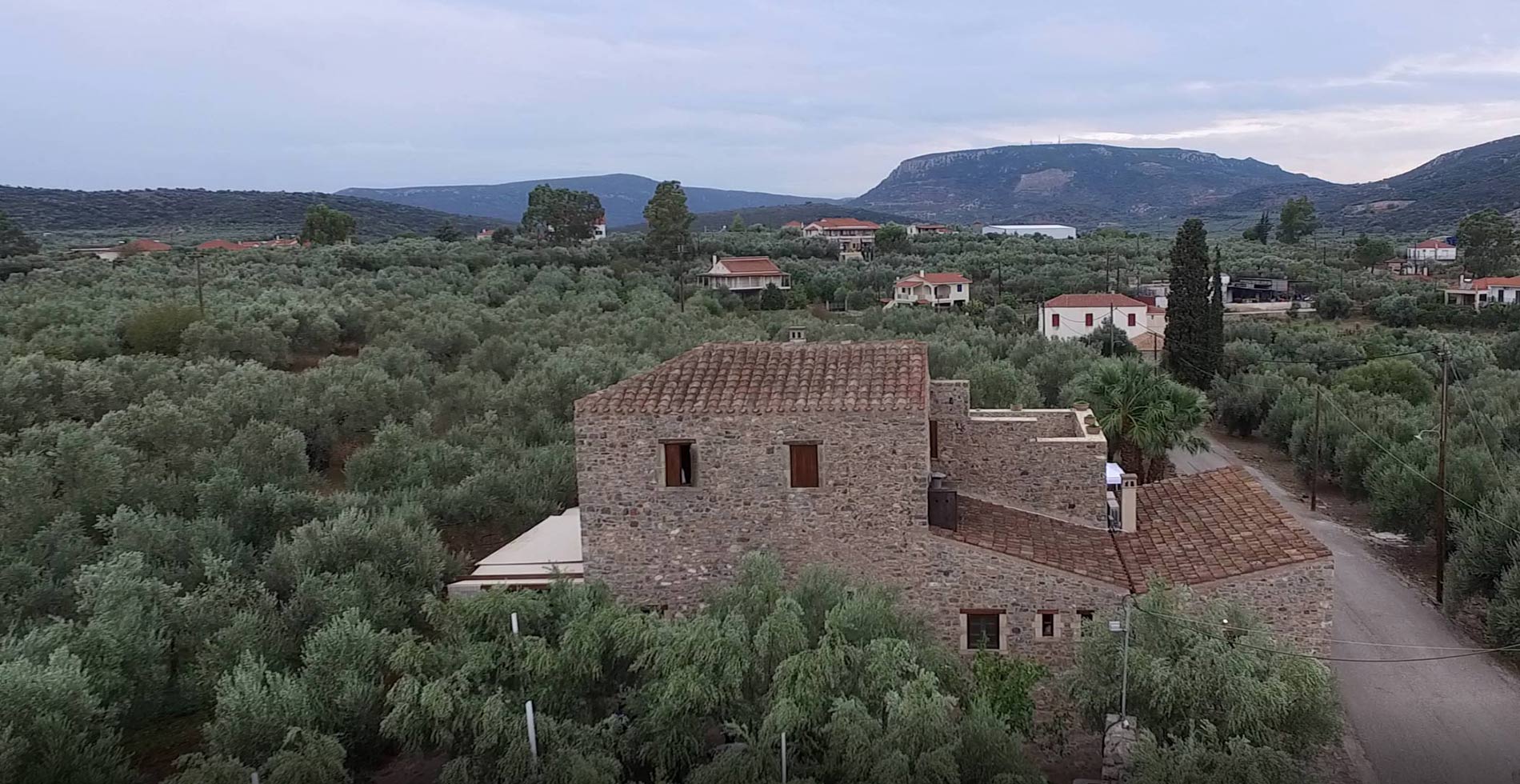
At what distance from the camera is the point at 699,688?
1002 centimetres

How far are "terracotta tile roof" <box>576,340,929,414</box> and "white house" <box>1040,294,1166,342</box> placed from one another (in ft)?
137

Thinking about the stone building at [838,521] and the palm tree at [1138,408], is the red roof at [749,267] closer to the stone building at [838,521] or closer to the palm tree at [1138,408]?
the palm tree at [1138,408]

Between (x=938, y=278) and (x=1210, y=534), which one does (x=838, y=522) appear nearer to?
(x=1210, y=534)

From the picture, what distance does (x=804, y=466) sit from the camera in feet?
41.2

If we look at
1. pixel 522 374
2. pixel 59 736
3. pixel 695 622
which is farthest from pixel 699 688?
pixel 522 374

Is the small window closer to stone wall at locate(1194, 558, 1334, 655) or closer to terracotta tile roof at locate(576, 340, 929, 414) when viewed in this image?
stone wall at locate(1194, 558, 1334, 655)

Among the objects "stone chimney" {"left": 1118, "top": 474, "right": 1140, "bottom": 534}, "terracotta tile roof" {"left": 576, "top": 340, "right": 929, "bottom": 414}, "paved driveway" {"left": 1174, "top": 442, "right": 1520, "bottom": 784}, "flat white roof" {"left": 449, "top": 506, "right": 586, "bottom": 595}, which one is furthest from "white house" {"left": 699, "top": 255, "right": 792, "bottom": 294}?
"terracotta tile roof" {"left": 576, "top": 340, "right": 929, "bottom": 414}

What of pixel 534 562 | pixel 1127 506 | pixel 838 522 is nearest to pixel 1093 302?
pixel 1127 506

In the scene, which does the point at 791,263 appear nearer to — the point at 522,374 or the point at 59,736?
the point at 522,374

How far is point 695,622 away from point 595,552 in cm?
264

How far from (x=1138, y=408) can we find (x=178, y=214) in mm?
129121

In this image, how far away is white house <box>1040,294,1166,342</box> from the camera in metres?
52.8


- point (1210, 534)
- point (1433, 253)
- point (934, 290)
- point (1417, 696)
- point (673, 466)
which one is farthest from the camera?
point (1433, 253)

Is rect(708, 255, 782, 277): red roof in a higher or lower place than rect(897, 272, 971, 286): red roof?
higher
